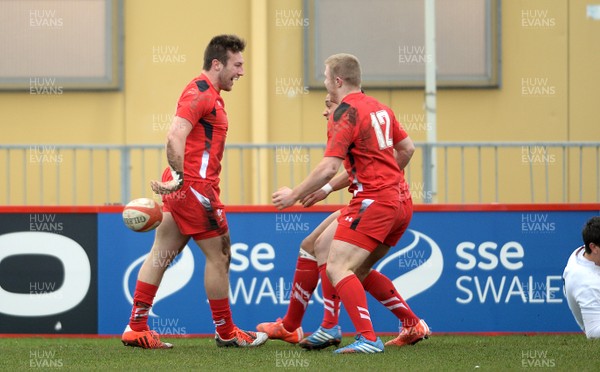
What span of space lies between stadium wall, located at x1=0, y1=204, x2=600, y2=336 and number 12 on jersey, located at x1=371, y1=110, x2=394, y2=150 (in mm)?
2376

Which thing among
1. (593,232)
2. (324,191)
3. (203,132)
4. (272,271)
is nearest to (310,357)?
(324,191)

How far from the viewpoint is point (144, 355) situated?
25.9 feet

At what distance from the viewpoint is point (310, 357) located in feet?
25.0

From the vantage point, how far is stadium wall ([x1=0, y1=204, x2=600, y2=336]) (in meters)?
9.98

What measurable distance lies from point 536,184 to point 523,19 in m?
2.12

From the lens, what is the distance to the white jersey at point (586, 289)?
27.1 ft

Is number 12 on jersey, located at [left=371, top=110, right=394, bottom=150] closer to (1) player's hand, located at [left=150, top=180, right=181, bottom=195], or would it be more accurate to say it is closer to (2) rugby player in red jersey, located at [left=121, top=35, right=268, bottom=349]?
(2) rugby player in red jersey, located at [left=121, top=35, right=268, bottom=349]

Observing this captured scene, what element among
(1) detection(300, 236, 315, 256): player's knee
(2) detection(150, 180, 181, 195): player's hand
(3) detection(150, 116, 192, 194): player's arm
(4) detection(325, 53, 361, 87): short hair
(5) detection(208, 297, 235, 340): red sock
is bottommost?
(5) detection(208, 297, 235, 340): red sock

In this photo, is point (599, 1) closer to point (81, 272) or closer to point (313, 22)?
point (313, 22)

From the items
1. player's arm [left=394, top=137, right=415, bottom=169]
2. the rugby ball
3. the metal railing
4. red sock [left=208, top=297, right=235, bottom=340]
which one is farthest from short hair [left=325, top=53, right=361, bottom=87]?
the metal railing

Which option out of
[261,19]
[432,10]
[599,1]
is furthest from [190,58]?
[599,1]

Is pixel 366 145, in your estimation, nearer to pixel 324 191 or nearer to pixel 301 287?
pixel 324 191

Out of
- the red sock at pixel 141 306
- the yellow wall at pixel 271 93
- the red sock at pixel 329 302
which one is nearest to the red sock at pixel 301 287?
the red sock at pixel 329 302

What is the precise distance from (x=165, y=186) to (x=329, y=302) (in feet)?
4.96
